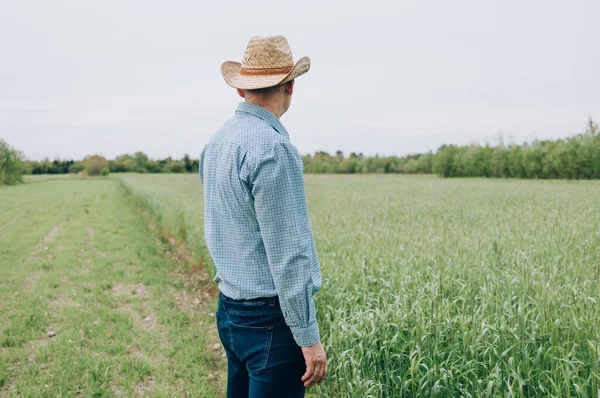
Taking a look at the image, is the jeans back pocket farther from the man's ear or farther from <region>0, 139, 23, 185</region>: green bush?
<region>0, 139, 23, 185</region>: green bush

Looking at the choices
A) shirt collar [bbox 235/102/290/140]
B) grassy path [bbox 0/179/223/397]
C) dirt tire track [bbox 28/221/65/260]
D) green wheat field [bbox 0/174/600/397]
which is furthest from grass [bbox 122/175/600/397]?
dirt tire track [bbox 28/221/65/260]

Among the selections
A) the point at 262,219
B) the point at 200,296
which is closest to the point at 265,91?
the point at 262,219

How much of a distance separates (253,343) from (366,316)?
223cm

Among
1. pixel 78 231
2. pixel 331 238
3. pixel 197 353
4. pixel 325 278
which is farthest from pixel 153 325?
pixel 78 231

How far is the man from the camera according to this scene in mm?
1930

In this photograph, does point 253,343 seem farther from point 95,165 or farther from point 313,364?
point 95,165

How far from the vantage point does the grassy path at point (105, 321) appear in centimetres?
478

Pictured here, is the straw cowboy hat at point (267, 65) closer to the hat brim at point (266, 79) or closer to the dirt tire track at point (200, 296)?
the hat brim at point (266, 79)

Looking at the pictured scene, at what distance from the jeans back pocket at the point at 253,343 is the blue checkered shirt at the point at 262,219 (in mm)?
156

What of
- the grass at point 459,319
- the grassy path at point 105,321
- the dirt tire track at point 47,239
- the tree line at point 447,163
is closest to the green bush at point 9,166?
the tree line at point 447,163

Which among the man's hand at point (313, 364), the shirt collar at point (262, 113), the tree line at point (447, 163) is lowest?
the man's hand at point (313, 364)

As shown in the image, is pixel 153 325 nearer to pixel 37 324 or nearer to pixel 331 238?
pixel 37 324

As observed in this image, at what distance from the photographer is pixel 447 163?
8475 centimetres

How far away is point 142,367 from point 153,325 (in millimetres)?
1535
